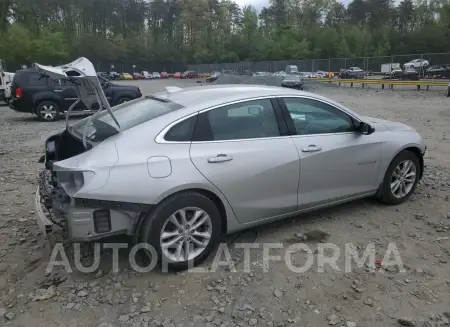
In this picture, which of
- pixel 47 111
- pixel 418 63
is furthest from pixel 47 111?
pixel 418 63

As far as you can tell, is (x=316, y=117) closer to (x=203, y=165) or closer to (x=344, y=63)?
(x=203, y=165)

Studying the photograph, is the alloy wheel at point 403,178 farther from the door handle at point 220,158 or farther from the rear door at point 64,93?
the rear door at point 64,93

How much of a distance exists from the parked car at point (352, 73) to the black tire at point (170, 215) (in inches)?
1590

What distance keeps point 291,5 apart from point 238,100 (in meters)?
104

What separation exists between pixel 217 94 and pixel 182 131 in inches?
27.4

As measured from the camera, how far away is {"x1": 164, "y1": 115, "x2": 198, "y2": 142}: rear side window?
11.4ft

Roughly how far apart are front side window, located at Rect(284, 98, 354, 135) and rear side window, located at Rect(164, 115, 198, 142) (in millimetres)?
1068

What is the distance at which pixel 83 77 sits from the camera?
3369mm

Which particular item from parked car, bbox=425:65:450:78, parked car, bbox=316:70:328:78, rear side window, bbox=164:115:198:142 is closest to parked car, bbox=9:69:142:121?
rear side window, bbox=164:115:198:142

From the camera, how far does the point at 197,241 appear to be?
3.57 m

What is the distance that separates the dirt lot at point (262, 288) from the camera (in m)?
3.01

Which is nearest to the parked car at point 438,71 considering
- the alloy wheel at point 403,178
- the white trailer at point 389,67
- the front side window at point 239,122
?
the white trailer at point 389,67

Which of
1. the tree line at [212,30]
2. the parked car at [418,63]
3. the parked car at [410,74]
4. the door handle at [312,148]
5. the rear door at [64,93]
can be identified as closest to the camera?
the door handle at [312,148]

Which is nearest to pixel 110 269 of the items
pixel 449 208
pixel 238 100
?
pixel 238 100
